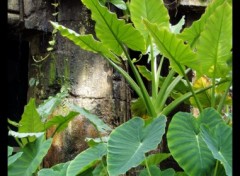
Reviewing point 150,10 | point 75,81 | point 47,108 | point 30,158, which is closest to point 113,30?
point 150,10

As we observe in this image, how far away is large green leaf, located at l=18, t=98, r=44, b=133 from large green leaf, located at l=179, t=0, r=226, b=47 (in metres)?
0.77

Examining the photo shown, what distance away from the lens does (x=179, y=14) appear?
3.06 m

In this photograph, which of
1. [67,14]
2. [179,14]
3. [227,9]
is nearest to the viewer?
[227,9]

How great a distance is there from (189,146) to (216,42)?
47cm

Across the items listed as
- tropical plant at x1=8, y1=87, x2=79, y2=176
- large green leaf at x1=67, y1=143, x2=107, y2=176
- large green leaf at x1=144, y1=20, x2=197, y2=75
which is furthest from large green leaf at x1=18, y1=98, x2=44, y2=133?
large green leaf at x1=144, y1=20, x2=197, y2=75

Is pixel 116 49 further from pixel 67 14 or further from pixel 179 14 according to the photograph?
pixel 179 14

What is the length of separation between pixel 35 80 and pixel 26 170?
3.79ft

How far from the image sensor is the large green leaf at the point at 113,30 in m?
1.71

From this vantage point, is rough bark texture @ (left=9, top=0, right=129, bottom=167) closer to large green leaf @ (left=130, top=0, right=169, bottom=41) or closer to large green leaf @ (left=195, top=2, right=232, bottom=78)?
large green leaf @ (left=130, top=0, right=169, bottom=41)

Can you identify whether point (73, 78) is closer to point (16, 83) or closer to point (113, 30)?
point (113, 30)

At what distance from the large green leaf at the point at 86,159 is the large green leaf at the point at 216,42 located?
→ 0.54m

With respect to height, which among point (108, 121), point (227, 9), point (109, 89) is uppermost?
point (227, 9)

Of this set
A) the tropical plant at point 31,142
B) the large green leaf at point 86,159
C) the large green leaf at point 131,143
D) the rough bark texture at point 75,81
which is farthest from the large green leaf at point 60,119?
the rough bark texture at point 75,81
